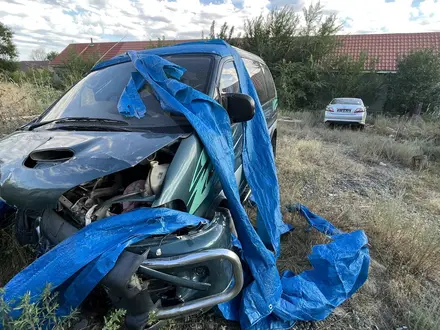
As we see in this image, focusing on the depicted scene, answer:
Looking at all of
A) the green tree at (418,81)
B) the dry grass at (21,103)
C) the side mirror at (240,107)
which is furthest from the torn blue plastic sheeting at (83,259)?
the green tree at (418,81)

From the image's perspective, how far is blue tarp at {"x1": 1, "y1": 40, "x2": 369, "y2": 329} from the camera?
1.33 metres

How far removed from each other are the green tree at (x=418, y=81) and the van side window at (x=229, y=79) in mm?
17183

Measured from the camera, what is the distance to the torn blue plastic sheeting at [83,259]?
1.30 metres

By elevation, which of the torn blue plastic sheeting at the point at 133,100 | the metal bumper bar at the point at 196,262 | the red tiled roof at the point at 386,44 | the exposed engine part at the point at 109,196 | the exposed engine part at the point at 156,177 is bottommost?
the metal bumper bar at the point at 196,262

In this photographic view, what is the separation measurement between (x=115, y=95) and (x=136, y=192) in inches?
44.1

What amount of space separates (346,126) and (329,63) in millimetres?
7275

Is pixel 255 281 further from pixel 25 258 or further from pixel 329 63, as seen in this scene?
pixel 329 63

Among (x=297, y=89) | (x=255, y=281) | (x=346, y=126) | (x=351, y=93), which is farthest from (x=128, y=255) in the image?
(x=351, y=93)

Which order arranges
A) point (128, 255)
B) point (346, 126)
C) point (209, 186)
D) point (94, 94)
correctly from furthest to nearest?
1. point (346, 126)
2. point (94, 94)
3. point (209, 186)
4. point (128, 255)

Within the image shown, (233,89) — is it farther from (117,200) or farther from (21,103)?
(21,103)

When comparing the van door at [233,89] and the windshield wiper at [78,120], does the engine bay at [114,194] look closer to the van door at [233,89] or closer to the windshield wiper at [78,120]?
the windshield wiper at [78,120]

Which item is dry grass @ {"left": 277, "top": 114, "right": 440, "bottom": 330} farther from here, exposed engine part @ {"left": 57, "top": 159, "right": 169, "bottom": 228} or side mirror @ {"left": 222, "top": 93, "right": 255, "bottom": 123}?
exposed engine part @ {"left": 57, "top": 159, "right": 169, "bottom": 228}

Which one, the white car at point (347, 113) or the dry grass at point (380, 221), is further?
the white car at point (347, 113)

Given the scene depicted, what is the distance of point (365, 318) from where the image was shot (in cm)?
213
